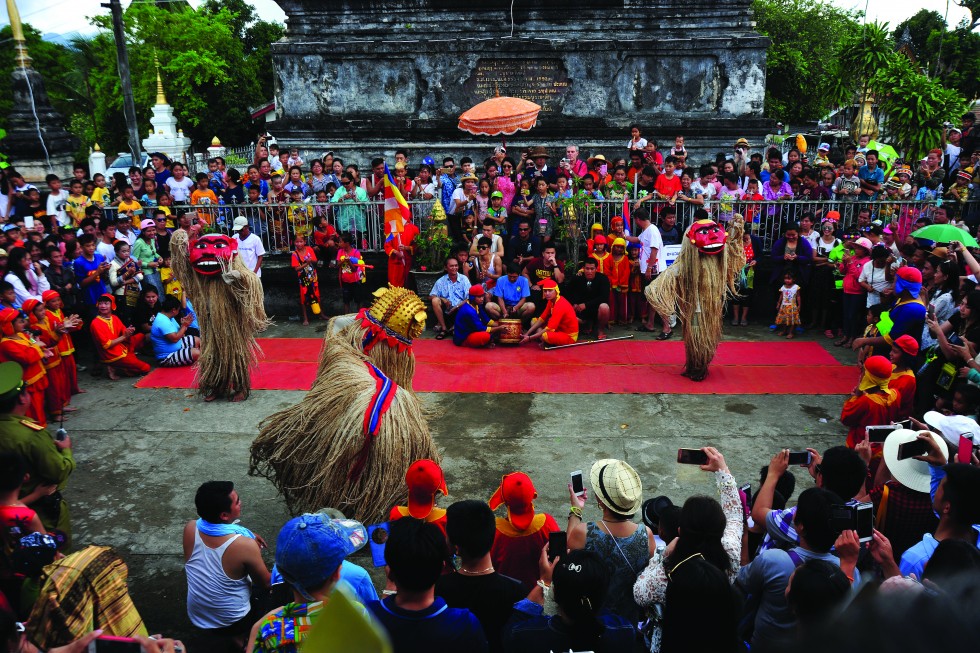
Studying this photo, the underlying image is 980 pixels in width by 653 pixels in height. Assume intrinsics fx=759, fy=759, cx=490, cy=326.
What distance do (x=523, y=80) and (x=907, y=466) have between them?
12966mm

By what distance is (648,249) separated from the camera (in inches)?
431

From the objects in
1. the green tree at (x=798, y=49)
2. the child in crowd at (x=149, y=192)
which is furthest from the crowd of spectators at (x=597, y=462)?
the green tree at (x=798, y=49)

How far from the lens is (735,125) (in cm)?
1532

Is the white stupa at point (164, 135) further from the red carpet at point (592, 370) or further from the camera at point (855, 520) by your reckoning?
the camera at point (855, 520)

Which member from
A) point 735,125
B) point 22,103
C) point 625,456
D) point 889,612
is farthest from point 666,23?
point 889,612

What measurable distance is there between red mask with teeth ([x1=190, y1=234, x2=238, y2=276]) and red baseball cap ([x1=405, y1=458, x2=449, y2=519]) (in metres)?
4.41

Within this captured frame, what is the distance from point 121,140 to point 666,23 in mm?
35465

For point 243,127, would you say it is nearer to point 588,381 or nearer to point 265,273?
point 265,273

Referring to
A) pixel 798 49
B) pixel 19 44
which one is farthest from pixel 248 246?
pixel 798 49

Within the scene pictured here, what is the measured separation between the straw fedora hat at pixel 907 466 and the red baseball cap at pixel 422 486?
2.57m

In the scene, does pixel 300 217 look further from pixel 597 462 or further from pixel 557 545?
pixel 557 545

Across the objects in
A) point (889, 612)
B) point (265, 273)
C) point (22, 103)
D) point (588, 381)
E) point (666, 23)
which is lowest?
point (588, 381)

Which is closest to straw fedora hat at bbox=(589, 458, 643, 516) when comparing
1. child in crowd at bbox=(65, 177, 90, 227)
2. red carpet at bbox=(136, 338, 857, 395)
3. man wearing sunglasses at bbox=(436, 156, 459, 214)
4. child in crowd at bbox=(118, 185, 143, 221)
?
red carpet at bbox=(136, 338, 857, 395)

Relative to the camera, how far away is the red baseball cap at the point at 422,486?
14.0ft
